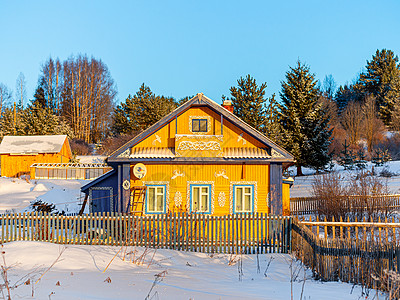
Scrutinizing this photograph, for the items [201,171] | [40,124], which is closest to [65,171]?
[40,124]

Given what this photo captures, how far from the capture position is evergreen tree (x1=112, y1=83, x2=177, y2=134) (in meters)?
52.7

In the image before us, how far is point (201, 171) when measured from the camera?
16.3m

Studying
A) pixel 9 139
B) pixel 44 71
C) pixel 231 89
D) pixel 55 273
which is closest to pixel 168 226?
pixel 55 273

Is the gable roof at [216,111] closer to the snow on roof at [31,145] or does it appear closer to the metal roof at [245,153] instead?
the metal roof at [245,153]

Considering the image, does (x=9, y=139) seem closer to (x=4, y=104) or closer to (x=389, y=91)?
(x=4, y=104)

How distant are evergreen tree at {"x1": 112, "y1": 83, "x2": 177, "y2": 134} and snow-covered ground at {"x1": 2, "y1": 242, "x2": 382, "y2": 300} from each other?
41.1 metres

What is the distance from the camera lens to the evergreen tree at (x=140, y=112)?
52.7 m

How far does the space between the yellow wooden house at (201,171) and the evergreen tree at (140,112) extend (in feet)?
120

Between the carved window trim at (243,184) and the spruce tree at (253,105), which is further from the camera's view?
the spruce tree at (253,105)

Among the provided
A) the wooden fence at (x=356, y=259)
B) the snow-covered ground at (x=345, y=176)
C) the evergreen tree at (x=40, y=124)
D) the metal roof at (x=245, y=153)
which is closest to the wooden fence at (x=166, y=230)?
the metal roof at (x=245, y=153)

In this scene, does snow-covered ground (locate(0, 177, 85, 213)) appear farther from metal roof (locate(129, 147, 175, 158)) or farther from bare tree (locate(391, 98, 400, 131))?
bare tree (locate(391, 98, 400, 131))

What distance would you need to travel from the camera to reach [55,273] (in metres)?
8.38

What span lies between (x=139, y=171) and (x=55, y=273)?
26.0ft

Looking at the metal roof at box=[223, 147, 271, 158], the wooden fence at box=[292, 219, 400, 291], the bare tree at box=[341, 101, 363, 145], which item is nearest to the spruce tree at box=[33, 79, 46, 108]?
the bare tree at box=[341, 101, 363, 145]
